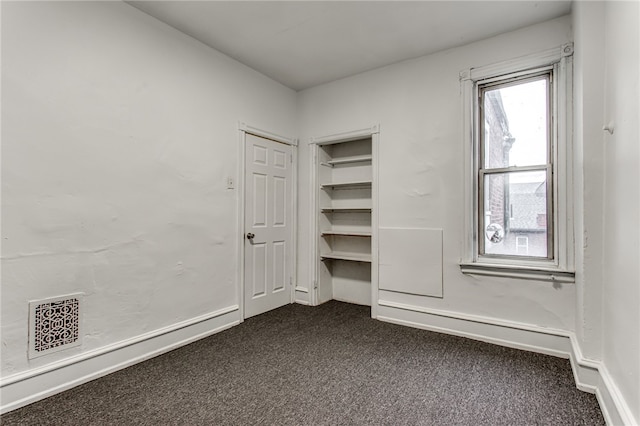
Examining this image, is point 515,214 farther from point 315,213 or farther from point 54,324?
point 54,324

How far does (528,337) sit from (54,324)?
355 centimetres

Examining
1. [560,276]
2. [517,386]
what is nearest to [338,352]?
[517,386]

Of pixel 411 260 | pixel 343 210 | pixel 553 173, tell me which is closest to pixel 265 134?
pixel 343 210

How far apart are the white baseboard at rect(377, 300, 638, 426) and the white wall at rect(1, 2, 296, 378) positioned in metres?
1.90

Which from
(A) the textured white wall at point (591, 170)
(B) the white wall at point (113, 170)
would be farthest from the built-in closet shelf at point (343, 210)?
(A) the textured white wall at point (591, 170)

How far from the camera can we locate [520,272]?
2.63m

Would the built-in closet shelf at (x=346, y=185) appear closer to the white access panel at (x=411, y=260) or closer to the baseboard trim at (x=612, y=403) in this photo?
the white access panel at (x=411, y=260)

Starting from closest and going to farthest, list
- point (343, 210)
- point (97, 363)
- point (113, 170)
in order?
point (97, 363) < point (113, 170) < point (343, 210)

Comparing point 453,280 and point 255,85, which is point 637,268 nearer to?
point 453,280

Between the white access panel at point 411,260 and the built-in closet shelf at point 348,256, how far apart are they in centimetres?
35

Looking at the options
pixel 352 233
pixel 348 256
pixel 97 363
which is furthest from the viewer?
pixel 348 256

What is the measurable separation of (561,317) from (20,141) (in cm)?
403

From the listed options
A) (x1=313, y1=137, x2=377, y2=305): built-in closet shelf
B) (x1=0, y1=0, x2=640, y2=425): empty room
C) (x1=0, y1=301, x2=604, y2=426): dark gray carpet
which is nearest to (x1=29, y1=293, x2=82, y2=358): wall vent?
(x1=0, y1=0, x2=640, y2=425): empty room

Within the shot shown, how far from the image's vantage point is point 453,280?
9.68 feet
